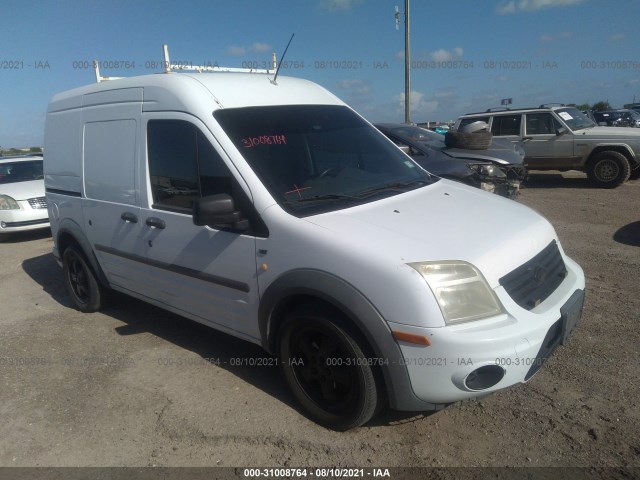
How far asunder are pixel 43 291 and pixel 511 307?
5720mm

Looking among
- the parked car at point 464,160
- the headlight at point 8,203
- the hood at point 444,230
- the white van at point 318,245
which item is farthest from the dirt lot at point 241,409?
the headlight at point 8,203

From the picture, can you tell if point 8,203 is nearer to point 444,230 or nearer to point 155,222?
point 155,222

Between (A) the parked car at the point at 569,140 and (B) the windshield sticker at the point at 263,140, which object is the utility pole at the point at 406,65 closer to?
(A) the parked car at the point at 569,140

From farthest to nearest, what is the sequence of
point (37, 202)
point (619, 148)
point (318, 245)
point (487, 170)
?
1. point (619, 148)
2. point (37, 202)
3. point (487, 170)
4. point (318, 245)

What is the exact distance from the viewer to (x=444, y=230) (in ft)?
9.53

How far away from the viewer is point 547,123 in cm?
1166

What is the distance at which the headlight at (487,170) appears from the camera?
26.5ft

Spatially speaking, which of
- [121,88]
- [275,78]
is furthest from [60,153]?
[275,78]

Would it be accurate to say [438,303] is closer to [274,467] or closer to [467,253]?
[467,253]

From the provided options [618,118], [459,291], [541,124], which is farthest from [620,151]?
[618,118]

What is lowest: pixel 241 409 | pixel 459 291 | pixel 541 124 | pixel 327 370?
pixel 241 409

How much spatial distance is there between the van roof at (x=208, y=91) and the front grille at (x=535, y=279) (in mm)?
2089

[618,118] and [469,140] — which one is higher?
[469,140]

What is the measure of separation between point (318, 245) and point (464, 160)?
6152 millimetres
